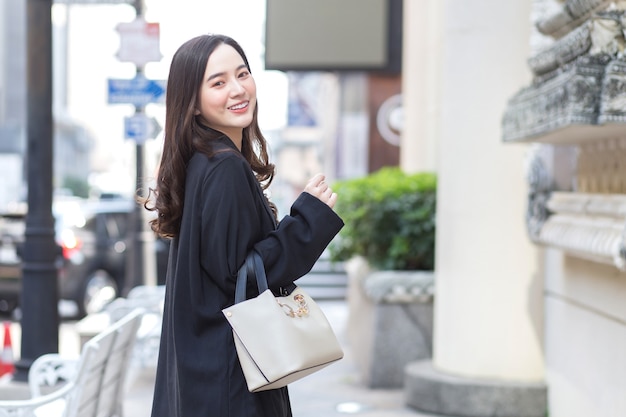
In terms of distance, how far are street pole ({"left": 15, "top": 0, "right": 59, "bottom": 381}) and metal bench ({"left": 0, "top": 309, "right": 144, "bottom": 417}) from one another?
2.11 metres

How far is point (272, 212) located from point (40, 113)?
4703mm

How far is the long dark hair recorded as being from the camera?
312 centimetres

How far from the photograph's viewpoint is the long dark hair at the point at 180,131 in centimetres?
312

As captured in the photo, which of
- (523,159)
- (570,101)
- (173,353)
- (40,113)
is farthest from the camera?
(40,113)

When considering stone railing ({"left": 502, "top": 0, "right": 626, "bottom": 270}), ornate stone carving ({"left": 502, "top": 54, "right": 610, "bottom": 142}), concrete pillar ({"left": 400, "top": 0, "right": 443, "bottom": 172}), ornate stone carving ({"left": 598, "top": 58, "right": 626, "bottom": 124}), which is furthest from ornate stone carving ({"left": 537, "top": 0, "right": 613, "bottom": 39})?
concrete pillar ({"left": 400, "top": 0, "right": 443, "bottom": 172})

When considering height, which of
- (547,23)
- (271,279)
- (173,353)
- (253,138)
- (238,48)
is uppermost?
(547,23)

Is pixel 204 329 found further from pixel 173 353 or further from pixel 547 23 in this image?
pixel 547 23

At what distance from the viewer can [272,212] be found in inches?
129

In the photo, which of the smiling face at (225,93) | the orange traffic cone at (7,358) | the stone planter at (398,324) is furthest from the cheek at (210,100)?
the orange traffic cone at (7,358)

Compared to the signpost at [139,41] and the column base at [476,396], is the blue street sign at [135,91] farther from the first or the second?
the column base at [476,396]

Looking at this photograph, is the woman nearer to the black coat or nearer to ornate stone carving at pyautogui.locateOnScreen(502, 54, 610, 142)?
the black coat

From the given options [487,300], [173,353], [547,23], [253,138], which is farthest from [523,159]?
[173,353]

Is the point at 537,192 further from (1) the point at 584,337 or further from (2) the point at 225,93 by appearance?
(2) the point at 225,93

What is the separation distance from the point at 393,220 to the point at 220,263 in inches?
257
